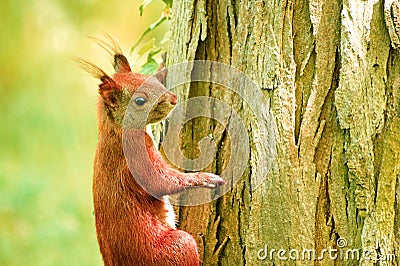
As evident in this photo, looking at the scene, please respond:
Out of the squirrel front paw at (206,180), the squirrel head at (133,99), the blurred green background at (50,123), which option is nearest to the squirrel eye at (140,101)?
the squirrel head at (133,99)

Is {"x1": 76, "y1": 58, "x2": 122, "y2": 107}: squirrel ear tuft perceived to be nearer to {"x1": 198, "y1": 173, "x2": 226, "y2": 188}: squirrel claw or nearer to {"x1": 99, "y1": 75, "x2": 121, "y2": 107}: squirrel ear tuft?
{"x1": 99, "y1": 75, "x2": 121, "y2": 107}: squirrel ear tuft

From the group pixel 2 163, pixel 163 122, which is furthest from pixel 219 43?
pixel 2 163

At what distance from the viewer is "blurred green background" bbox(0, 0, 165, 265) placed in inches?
187

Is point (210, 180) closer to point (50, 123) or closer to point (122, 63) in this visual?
point (122, 63)

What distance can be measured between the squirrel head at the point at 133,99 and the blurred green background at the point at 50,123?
2461mm

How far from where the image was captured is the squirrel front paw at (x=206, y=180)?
2035mm

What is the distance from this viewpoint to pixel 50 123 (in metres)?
6.38

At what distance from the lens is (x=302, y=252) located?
6.61 ft

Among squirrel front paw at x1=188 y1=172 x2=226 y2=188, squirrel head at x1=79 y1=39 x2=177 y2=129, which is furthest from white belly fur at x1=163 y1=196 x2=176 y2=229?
squirrel head at x1=79 y1=39 x2=177 y2=129

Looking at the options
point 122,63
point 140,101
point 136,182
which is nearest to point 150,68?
point 122,63

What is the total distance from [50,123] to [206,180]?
4590 mm

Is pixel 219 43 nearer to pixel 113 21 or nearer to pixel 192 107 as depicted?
pixel 192 107

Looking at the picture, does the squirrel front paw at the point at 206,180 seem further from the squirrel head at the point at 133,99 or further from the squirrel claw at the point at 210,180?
the squirrel head at the point at 133,99

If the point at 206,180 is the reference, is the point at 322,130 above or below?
above
